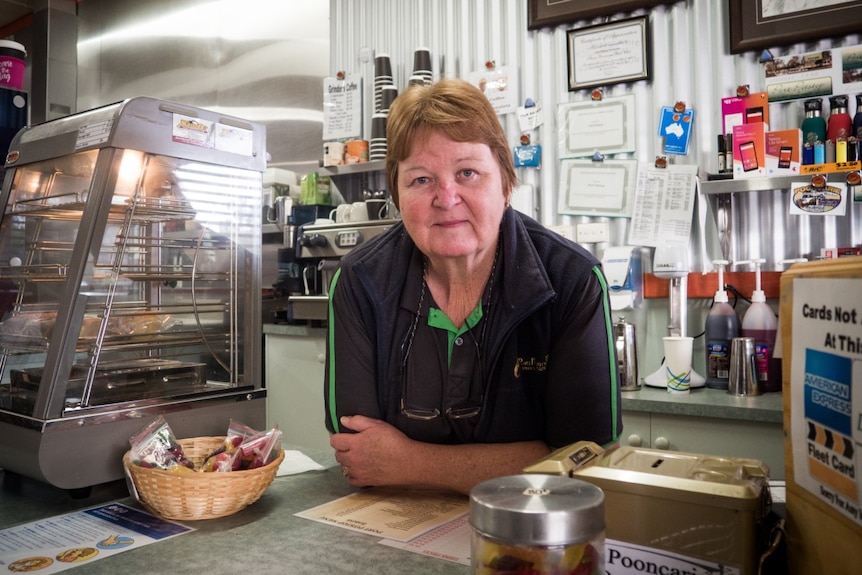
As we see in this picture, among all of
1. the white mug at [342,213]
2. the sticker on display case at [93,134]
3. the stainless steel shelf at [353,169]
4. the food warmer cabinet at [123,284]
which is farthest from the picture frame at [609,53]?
the sticker on display case at [93,134]

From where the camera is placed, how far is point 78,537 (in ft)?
3.56

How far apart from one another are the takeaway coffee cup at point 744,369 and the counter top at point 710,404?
0.12 feet

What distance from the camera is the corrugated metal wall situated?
2.72 meters

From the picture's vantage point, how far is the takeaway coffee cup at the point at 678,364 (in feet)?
8.34

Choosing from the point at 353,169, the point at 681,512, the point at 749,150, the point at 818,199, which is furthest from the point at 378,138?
the point at 681,512

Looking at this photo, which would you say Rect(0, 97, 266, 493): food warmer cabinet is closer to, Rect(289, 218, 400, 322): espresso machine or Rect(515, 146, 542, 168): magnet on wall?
Rect(289, 218, 400, 322): espresso machine

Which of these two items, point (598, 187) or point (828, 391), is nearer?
point (828, 391)

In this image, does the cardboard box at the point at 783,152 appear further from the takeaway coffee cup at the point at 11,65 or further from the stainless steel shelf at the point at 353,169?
the takeaway coffee cup at the point at 11,65

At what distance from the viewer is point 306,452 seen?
Answer: 66.3 inches

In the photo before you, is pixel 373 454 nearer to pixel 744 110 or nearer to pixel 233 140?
pixel 233 140

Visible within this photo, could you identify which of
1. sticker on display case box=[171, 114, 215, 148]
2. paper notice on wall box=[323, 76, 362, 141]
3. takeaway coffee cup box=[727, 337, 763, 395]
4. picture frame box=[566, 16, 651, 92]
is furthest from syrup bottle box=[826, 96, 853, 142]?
paper notice on wall box=[323, 76, 362, 141]

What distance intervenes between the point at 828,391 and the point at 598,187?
2.61m

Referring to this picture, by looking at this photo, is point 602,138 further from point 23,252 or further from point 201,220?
point 23,252

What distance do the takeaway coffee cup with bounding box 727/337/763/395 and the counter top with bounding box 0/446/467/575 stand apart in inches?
69.6
